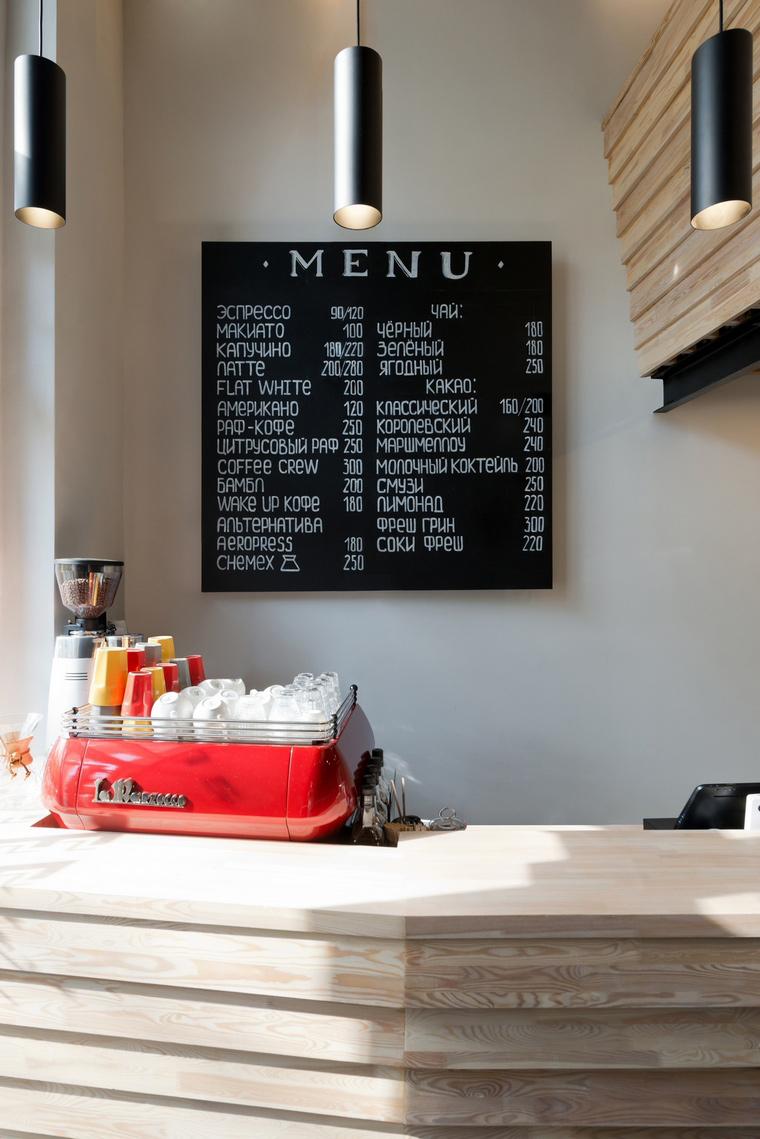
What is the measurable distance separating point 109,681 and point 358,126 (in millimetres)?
1295

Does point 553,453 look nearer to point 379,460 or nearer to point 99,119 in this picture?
point 379,460

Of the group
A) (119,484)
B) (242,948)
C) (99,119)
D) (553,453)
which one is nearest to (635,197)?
(553,453)

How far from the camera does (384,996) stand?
3.72ft

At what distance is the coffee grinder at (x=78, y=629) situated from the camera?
186 cm

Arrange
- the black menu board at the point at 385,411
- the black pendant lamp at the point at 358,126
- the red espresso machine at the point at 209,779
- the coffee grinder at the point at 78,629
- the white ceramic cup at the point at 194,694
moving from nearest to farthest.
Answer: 1. the black pendant lamp at the point at 358,126
2. the red espresso machine at the point at 209,779
3. the white ceramic cup at the point at 194,694
4. the coffee grinder at the point at 78,629
5. the black menu board at the point at 385,411

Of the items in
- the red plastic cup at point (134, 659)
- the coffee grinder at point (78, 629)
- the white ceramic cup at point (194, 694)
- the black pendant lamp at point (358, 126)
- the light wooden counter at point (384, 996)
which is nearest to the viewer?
the light wooden counter at point (384, 996)

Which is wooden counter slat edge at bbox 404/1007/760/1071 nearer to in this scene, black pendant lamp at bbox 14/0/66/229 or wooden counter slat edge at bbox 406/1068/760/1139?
wooden counter slat edge at bbox 406/1068/760/1139

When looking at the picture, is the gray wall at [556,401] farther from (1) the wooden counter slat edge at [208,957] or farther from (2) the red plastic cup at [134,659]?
(1) the wooden counter slat edge at [208,957]

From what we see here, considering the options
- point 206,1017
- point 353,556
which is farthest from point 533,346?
point 206,1017

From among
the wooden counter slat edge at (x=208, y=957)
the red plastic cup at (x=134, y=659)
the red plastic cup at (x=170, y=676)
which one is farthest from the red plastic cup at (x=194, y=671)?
the wooden counter slat edge at (x=208, y=957)

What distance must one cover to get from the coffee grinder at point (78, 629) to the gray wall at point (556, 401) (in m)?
0.67

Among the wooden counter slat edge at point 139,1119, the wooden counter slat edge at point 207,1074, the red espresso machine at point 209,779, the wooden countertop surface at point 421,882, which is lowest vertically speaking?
the wooden counter slat edge at point 139,1119

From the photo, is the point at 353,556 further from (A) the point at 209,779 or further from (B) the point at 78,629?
(A) the point at 209,779

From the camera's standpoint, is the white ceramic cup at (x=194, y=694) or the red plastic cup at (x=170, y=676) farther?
the red plastic cup at (x=170, y=676)
